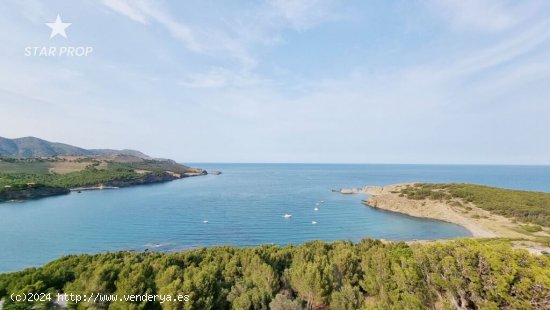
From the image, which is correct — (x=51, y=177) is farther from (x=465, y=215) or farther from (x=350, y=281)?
(x=465, y=215)

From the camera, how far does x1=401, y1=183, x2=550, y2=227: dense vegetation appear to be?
6700 centimetres

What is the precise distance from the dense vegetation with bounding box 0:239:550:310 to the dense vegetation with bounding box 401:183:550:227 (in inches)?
2518

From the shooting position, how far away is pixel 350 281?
74.0 feet

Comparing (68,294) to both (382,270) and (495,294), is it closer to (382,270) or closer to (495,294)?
(382,270)

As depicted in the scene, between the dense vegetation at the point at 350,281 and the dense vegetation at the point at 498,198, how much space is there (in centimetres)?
6395

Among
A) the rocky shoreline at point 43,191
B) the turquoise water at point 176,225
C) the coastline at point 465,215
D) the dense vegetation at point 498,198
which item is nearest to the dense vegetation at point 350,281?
the turquoise water at point 176,225

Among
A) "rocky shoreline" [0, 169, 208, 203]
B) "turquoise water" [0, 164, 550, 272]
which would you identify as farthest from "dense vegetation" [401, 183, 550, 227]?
"rocky shoreline" [0, 169, 208, 203]

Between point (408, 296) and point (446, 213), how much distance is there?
70928mm

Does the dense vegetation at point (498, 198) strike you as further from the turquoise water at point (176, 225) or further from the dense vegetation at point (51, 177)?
the dense vegetation at point (51, 177)

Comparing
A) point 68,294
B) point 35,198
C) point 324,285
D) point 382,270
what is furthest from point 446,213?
point 35,198

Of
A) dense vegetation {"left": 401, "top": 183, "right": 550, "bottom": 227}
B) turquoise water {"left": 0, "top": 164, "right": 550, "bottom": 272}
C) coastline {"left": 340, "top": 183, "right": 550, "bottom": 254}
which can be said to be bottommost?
turquoise water {"left": 0, "top": 164, "right": 550, "bottom": 272}

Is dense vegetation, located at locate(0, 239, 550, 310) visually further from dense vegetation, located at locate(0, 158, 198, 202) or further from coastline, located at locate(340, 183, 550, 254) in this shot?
dense vegetation, located at locate(0, 158, 198, 202)

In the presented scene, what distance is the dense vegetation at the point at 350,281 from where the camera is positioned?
14.4 m

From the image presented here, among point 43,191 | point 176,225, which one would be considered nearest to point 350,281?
point 176,225
